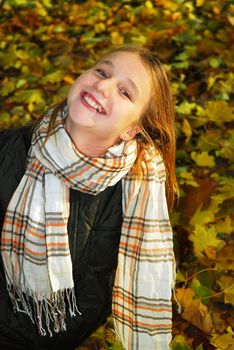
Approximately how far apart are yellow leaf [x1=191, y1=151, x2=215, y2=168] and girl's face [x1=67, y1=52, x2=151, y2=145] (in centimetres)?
89

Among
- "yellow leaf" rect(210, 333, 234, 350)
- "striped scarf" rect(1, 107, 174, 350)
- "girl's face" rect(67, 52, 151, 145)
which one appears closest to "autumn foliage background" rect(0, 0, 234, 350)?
"yellow leaf" rect(210, 333, 234, 350)

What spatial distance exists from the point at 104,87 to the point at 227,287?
105 centimetres

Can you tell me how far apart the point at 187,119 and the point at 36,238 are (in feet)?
4.70

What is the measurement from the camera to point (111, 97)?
1655 millimetres

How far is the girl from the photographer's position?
1.73 meters

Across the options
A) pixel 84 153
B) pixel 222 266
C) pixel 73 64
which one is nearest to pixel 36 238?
pixel 84 153

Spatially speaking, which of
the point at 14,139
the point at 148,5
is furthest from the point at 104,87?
the point at 148,5

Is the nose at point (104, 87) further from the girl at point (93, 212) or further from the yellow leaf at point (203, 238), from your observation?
the yellow leaf at point (203, 238)

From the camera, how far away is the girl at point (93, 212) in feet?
5.68

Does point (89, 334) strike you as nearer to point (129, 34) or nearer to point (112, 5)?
point (129, 34)

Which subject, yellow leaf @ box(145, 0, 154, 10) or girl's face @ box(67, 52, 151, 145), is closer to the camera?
girl's face @ box(67, 52, 151, 145)

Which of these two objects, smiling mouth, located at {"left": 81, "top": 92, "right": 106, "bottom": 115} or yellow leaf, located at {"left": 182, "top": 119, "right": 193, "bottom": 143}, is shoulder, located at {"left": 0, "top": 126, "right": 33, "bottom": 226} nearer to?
smiling mouth, located at {"left": 81, "top": 92, "right": 106, "bottom": 115}

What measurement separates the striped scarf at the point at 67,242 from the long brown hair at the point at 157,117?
0.15 ft

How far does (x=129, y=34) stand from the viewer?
11.6 ft
